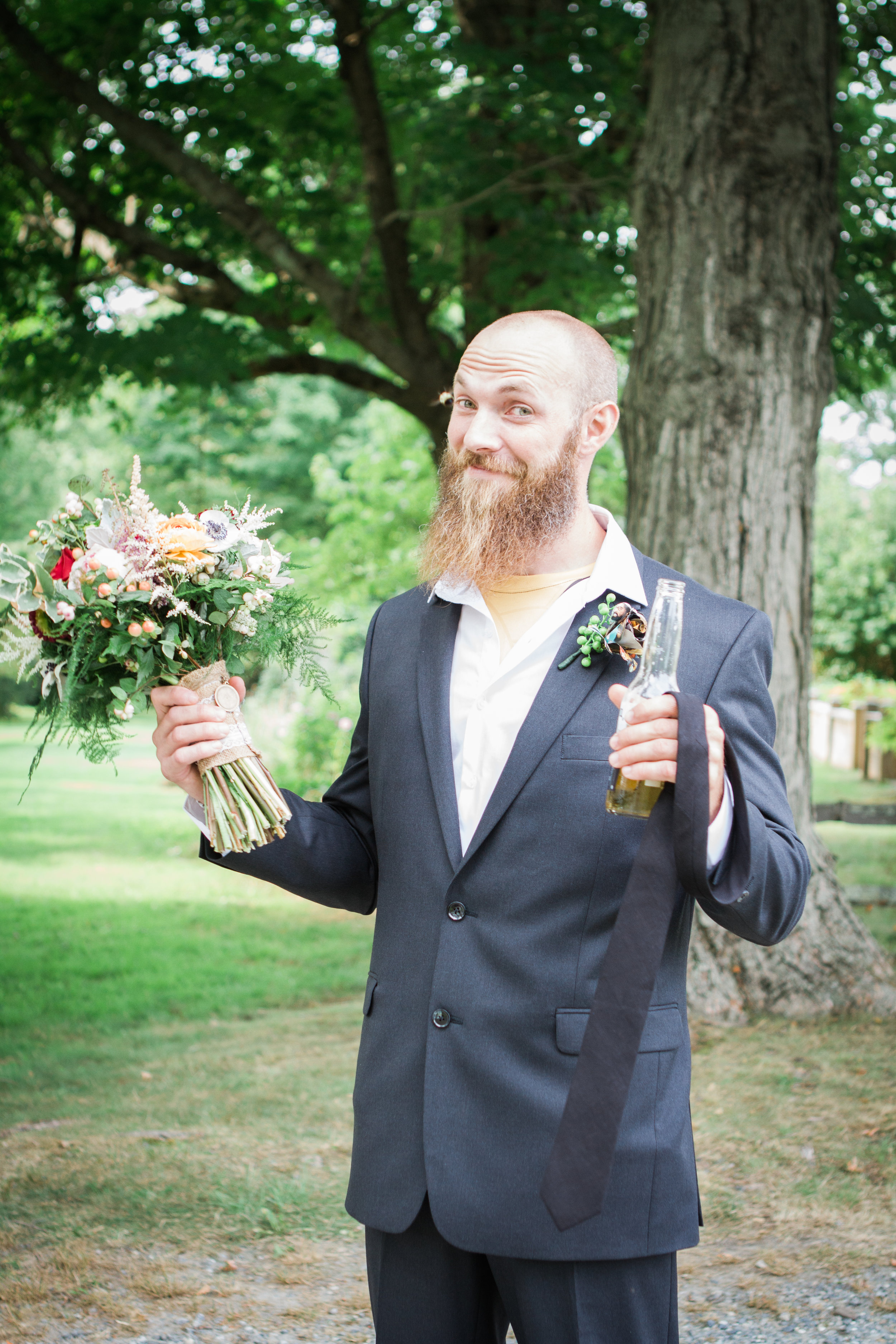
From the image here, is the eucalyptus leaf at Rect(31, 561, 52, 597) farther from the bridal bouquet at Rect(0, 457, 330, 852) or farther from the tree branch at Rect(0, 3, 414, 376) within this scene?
the tree branch at Rect(0, 3, 414, 376)

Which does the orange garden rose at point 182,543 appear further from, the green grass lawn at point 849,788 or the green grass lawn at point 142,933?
the green grass lawn at point 849,788

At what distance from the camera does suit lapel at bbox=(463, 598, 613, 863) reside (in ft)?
7.32

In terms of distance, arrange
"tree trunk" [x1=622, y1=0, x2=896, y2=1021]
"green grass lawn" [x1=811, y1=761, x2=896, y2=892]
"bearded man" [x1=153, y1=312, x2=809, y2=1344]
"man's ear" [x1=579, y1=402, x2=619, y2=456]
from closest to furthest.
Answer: "bearded man" [x1=153, y1=312, x2=809, y2=1344]
"man's ear" [x1=579, y1=402, x2=619, y2=456]
"tree trunk" [x1=622, y1=0, x2=896, y2=1021]
"green grass lawn" [x1=811, y1=761, x2=896, y2=892]

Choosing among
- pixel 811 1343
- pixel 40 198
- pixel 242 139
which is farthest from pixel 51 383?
pixel 811 1343

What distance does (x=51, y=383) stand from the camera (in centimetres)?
1064

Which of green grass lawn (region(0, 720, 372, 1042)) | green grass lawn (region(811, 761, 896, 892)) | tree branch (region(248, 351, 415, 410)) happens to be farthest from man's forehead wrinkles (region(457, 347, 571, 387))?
tree branch (region(248, 351, 415, 410))

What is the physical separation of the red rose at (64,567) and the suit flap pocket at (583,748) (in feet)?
3.50

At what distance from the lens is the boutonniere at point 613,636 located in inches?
89.2

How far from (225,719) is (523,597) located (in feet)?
2.42

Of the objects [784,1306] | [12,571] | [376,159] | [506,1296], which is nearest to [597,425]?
[12,571]

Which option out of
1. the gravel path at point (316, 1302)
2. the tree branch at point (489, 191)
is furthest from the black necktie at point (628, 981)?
the tree branch at point (489, 191)

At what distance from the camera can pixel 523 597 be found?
2.64m

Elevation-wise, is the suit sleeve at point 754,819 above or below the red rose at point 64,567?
below

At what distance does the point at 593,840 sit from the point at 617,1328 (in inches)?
35.3
